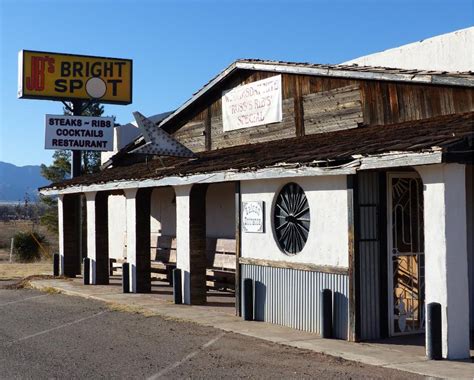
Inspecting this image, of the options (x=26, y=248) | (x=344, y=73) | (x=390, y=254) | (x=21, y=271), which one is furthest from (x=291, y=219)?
(x=26, y=248)

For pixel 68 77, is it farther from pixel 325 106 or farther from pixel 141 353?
pixel 141 353

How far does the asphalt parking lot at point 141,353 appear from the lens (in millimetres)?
8945

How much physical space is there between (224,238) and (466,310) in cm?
959

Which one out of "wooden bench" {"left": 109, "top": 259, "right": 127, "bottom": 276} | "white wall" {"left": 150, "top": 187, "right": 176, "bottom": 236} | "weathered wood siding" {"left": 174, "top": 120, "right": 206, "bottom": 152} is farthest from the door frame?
"wooden bench" {"left": 109, "top": 259, "right": 127, "bottom": 276}

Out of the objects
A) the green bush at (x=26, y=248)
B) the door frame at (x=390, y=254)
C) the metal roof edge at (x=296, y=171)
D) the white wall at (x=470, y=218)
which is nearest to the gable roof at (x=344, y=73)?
the white wall at (x=470, y=218)

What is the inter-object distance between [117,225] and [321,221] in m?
14.2

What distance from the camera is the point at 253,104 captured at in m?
17.3

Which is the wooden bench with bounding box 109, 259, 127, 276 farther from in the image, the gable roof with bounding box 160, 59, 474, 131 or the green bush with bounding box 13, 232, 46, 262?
the green bush with bounding box 13, 232, 46, 262

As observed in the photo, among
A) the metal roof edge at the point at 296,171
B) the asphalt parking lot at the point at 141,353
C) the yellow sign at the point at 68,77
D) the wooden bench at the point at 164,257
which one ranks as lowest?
the asphalt parking lot at the point at 141,353

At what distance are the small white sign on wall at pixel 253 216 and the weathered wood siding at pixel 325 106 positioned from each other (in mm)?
2476

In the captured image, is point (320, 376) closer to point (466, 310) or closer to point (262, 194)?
point (466, 310)

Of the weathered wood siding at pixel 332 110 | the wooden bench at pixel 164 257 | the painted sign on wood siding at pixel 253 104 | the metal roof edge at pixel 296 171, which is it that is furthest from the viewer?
the wooden bench at pixel 164 257

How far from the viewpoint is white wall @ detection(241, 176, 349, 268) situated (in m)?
11.3

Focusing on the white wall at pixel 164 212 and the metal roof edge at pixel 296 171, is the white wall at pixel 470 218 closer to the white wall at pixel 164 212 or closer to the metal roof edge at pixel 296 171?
the metal roof edge at pixel 296 171
